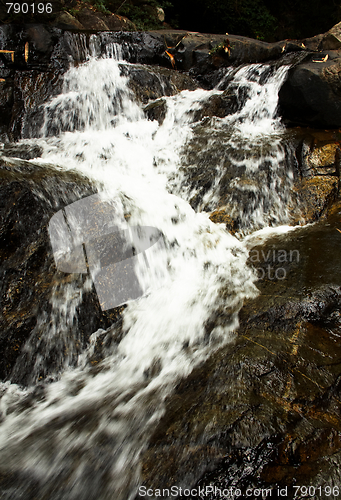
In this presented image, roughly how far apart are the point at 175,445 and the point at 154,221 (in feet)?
8.87

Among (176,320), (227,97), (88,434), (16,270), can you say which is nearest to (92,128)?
(227,97)

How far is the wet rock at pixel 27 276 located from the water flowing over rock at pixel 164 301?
0.5 inches

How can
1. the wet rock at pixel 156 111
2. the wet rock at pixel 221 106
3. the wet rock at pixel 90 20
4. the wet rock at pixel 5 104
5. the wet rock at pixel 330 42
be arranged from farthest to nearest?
the wet rock at pixel 90 20
the wet rock at pixel 330 42
the wet rock at pixel 221 106
the wet rock at pixel 156 111
the wet rock at pixel 5 104

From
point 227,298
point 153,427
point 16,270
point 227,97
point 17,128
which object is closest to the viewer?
point 153,427

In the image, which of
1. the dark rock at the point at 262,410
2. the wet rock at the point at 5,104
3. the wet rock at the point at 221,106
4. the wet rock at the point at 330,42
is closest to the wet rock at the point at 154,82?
the wet rock at the point at 221,106

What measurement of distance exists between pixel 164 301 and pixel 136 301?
327 millimetres

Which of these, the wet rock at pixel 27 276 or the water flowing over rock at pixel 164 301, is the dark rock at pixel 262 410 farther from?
the wet rock at pixel 27 276

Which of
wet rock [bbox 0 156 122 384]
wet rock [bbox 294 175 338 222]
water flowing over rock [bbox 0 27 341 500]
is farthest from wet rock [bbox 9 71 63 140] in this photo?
wet rock [bbox 294 175 338 222]

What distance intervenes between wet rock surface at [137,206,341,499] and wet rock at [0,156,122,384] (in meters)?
1.36

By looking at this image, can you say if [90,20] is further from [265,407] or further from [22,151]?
[265,407]

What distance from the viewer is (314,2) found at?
38.7 ft

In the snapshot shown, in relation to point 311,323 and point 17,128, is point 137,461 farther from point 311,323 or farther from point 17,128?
point 17,128

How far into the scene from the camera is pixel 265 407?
1.75 m

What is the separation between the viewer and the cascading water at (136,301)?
1886 mm
